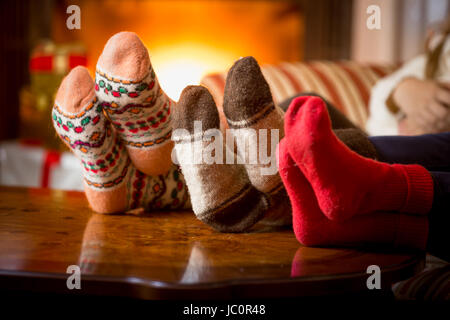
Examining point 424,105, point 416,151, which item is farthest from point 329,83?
point 416,151

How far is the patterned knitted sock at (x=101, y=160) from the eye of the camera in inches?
24.5

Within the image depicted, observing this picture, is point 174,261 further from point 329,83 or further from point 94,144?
point 329,83

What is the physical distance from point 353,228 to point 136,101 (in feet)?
1.05

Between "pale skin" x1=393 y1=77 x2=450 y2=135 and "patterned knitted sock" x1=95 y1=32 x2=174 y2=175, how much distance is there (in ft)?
1.73

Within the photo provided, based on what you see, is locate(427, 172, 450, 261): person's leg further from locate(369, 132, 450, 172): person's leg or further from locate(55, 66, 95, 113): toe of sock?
locate(55, 66, 95, 113): toe of sock

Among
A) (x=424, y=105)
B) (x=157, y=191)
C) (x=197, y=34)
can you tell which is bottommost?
(x=157, y=191)

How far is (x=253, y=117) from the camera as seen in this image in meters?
0.54

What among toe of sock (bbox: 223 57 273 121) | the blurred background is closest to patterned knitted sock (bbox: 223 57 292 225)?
toe of sock (bbox: 223 57 273 121)

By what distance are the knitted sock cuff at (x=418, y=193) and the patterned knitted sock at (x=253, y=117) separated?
0.15 m

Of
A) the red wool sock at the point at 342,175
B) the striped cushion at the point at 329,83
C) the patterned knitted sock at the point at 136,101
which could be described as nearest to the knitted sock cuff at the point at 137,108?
the patterned knitted sock at the point at 136,101

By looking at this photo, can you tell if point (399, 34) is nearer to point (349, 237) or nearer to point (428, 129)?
point (428, 129)
